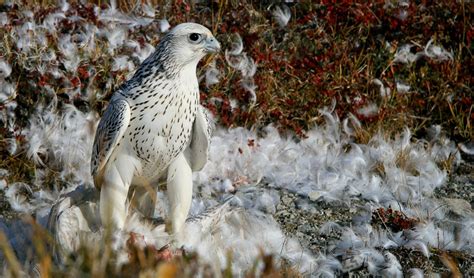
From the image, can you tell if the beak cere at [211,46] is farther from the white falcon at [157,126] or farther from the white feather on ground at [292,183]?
the white feather on ground at [292,183]

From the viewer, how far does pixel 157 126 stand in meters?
4.14

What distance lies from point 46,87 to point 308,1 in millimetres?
2259

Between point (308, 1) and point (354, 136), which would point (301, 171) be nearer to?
point (354, 136)

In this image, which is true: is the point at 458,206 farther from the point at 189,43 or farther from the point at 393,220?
the point at 189,43

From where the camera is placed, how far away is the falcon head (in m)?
4.21

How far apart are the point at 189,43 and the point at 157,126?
0.44 meters

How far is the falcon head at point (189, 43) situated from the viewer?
166 inches

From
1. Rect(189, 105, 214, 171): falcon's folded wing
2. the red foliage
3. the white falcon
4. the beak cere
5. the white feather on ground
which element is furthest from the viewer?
the red foliage

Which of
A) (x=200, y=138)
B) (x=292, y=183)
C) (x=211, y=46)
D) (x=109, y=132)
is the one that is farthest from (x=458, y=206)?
(x=109, y=132)

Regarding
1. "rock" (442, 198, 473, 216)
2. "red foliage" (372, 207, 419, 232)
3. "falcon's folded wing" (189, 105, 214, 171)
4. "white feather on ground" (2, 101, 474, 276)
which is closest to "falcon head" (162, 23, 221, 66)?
"falcon's folded wing" (189, 105, 214, 171)

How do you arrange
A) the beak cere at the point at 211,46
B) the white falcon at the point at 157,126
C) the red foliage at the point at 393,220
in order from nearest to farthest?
the white falcon at the point at 157,126, the beak cere at the point at 211,46, the red foliage at the point at 393,220

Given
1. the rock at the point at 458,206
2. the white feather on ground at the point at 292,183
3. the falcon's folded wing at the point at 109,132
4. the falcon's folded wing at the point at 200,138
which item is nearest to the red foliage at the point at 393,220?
the white feather on ground at the point at 292,183

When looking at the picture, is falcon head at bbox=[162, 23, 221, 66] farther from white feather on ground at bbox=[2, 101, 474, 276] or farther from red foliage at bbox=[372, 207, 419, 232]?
red foliage at bbox=[372, 207, 419, 232]

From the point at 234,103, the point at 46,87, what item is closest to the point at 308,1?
the point at 234,103
